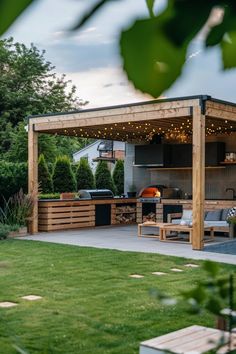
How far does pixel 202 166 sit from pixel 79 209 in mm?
4781

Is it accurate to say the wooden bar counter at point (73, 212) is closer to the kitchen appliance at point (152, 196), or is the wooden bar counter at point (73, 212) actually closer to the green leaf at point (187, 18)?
the kitchen appliance at point (152, 196)

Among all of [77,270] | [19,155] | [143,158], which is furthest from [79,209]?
[19,155]

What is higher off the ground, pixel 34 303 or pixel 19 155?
pixel 19 155

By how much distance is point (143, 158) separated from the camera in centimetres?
1498

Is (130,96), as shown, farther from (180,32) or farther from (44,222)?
(44,222)

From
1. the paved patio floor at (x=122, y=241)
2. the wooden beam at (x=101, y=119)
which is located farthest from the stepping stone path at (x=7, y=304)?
the wooden beam at (x=101, y=119)

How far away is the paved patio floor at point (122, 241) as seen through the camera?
8902 mm

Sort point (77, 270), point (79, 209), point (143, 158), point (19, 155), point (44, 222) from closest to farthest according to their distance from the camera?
point (77, 270)
point (44, 222)
point (79, 209)
point (143, 158)
point (19, 155)

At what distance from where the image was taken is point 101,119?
11.6 m

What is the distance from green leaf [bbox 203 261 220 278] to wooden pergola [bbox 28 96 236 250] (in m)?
8.02

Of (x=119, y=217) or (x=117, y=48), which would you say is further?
(x=119, y=217)

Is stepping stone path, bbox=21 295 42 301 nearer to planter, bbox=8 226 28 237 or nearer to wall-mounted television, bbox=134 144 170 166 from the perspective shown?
planter, bbox=8 226 28 237

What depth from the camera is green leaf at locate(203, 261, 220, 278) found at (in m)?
0.40

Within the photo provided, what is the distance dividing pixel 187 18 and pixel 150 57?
5 centimetres
